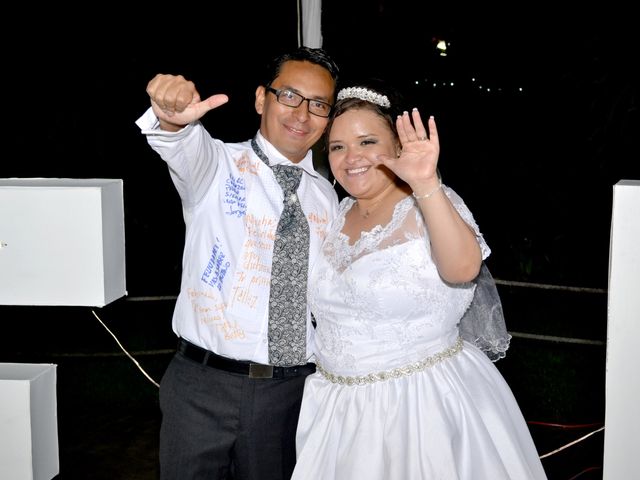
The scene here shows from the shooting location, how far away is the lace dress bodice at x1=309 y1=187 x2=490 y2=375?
1.77 meters

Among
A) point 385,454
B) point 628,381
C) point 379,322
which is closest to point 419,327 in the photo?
point 379,322

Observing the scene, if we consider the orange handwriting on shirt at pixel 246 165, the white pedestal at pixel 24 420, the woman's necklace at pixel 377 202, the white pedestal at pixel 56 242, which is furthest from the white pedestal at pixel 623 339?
the white pedestal at pixel 24 420

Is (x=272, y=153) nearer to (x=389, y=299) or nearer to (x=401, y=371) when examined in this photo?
(x=389, y=299)

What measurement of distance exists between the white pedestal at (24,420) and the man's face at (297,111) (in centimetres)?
87

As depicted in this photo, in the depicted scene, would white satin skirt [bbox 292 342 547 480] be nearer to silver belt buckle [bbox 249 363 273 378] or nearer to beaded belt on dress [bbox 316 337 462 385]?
beaded belt on dress [bbox 316 337 462 385]

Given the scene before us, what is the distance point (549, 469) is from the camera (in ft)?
10.5

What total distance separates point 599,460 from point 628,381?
165 centimetres

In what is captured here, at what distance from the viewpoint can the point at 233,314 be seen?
193cm

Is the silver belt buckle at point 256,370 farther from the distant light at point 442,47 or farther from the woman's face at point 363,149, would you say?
the distant light at point 442,47

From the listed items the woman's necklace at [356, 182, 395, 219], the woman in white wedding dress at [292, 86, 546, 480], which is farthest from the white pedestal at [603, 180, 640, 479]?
the woman's necklace at [356, 182, 395, 219]

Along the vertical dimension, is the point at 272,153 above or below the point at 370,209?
above

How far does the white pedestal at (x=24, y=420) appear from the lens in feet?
6.28

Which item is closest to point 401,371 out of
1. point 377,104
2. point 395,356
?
point 395,356

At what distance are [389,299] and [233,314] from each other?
0.42 meters
